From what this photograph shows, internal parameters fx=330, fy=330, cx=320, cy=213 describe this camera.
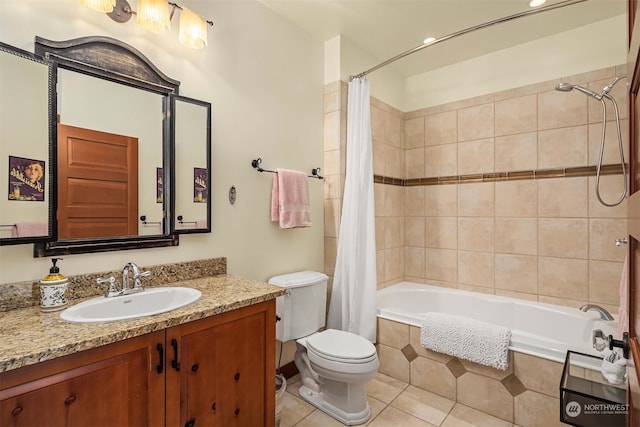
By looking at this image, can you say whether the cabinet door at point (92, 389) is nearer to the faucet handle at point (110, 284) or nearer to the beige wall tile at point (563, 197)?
the faucet handle at point (110, 284)

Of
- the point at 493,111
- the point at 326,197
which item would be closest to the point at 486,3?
the point at 493,111

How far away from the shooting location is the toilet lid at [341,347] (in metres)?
1.86

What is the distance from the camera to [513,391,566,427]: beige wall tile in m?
1.81

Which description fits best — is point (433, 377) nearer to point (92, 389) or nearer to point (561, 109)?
point (92, 389)

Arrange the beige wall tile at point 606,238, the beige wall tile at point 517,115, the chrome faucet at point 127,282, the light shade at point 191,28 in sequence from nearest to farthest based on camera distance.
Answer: the chrome faucet at point 127,282
the light shade at point 191,28
the beige wall tile at point 606,238
the beige wall tile at point 517,115

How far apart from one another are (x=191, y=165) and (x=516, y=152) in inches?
97.5

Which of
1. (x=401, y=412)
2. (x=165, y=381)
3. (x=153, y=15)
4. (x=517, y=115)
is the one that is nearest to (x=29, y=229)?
(x=165, y=381)

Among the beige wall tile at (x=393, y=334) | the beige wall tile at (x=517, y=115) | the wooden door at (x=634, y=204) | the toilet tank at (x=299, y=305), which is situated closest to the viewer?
the wooden door at (x=634, y=204)

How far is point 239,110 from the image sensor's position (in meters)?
2.07

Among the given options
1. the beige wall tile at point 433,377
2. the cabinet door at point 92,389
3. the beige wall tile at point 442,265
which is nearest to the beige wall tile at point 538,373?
the beige wall tile at point 433,377

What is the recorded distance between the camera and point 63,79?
54.6 inches

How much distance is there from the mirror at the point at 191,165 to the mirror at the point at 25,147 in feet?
1.72

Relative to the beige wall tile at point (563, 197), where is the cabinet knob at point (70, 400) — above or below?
below

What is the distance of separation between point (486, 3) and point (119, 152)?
240 cm
